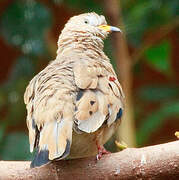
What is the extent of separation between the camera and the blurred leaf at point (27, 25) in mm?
5824

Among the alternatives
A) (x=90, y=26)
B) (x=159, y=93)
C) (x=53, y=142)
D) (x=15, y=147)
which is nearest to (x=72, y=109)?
(x=53, y=142)

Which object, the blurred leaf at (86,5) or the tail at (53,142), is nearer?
the tail at (53,142)

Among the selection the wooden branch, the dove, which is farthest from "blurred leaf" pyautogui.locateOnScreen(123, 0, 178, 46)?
the wooden branch

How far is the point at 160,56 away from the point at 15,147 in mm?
1387

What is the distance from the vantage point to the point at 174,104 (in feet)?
18.8

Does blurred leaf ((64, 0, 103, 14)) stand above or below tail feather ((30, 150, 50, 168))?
above

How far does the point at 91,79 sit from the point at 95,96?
154 mm

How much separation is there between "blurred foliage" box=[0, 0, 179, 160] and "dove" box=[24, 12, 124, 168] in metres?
1.64

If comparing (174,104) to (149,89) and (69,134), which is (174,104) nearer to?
(149,89)

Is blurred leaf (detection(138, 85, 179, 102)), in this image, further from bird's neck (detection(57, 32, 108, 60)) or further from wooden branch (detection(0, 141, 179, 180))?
wooden branch (detection(0, 141, 179, 180))

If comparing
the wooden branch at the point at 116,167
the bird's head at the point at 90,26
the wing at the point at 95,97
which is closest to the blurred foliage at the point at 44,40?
the bird's head at the point at 90,26

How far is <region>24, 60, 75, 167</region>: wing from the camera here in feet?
11.1

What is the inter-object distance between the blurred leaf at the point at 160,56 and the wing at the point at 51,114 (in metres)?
1.91

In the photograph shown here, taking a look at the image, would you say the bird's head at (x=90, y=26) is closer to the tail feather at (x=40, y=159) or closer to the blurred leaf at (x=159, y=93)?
the tail feather at (x=40, y=159)
